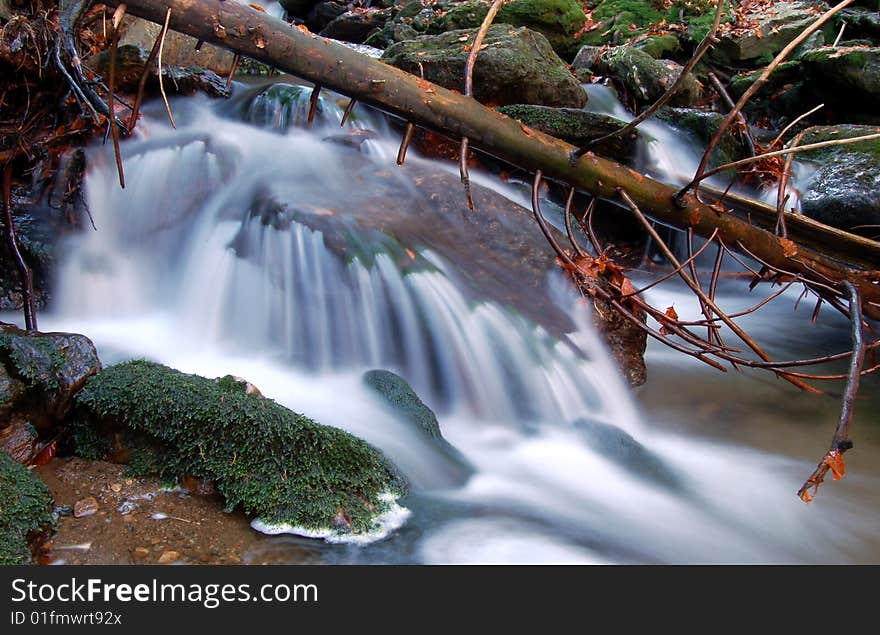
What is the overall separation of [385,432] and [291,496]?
79 cm

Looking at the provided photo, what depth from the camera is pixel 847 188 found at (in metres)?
6.14

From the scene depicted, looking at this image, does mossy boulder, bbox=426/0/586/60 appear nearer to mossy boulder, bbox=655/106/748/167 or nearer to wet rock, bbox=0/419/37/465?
mossy boulder, bbox=655/106/748/167

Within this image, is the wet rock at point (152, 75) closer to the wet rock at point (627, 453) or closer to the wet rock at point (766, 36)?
the wet rock at point (627, 453)

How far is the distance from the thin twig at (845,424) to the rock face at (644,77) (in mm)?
6655

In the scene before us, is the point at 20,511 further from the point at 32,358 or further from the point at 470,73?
the point at 470,73

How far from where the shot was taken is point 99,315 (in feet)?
14.9

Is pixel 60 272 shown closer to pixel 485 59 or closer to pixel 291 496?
pixel 291 496

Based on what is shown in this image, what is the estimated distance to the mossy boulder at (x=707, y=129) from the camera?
24.1ft

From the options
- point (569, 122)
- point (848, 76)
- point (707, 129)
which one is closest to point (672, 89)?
point (569, 122)

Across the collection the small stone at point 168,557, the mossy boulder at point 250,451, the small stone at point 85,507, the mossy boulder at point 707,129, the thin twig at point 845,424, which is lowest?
the small stone at point 85,507

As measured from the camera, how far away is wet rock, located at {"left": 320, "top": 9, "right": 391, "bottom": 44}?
12.4m

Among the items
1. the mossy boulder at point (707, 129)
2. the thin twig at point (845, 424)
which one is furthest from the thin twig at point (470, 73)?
the mossy boulder at point (707, 129)

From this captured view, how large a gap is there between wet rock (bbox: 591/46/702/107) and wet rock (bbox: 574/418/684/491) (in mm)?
6076
